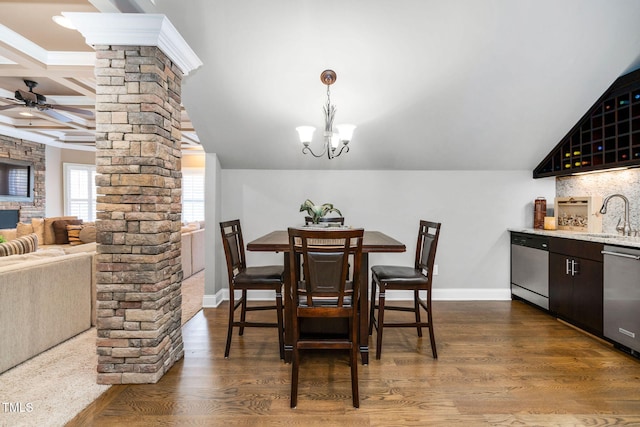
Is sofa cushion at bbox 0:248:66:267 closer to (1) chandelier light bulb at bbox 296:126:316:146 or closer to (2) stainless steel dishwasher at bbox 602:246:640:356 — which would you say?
(1) chandelier light bulb at bbox 296:126:316:146

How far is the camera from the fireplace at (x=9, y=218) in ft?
21.9

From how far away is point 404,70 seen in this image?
315 cm

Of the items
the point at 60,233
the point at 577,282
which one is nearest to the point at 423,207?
the point at 577,282

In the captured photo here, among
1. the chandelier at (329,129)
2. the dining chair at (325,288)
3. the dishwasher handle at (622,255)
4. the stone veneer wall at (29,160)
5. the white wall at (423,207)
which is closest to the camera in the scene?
the dining chair at (325,288)

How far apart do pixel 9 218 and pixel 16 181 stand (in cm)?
74

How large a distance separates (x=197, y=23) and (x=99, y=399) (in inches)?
106

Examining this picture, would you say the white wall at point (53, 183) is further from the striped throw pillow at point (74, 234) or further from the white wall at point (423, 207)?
the white wall at point (423, 207)

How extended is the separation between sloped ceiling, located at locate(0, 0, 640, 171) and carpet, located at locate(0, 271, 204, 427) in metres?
2.31

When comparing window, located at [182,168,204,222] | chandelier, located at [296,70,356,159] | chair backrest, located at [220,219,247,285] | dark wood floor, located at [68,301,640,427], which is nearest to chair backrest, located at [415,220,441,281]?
dark wood floor, located at [68,301,640,427]

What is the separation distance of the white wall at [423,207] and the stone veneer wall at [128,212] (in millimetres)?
2026

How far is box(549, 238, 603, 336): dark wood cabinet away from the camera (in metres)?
3.01

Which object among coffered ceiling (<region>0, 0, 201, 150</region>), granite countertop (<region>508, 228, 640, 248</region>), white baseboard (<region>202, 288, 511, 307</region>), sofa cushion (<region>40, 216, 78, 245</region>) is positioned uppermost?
coffered ceiling (<region>0, 0, 201, 150</region>)

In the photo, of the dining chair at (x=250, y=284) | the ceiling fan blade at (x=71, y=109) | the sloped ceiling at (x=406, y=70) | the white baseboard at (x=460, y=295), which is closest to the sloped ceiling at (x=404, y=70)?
the sloped ceiling at (x=406, y=70)

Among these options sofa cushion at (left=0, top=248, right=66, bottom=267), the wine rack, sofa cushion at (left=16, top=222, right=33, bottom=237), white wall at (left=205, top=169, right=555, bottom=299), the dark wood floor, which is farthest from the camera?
sofa cushion at (left=16, top=222, right=33, bottom=237)
